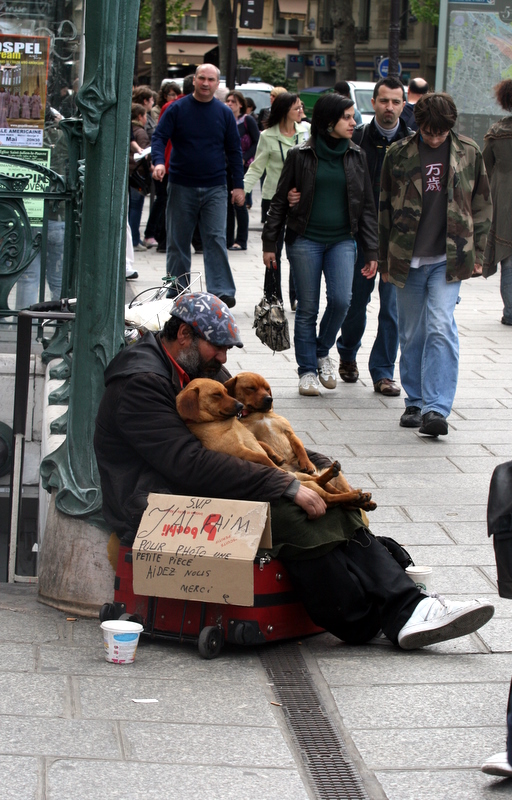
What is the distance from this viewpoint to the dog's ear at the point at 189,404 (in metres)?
4.18

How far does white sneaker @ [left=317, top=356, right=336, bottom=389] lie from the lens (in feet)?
26.8

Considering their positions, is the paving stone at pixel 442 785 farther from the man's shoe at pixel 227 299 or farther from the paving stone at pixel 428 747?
the man's shoe at pixel 227 299

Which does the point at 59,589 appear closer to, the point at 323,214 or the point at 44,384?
the point at 44,384

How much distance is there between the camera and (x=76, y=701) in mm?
3648

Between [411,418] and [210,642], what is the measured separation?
354cm

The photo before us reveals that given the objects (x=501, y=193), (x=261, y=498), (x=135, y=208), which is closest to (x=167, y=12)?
(x=135, y=208)

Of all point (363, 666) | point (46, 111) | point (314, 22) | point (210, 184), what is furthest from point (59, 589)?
point (314, 22)

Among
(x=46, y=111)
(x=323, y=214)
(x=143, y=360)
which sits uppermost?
(x=46, y=111)

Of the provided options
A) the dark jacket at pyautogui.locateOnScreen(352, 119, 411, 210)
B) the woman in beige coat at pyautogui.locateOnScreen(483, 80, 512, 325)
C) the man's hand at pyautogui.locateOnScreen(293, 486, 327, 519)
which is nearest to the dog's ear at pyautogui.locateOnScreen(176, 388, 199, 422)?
the man's hand at pyautogui.locateOnScreen(293, 486, 327, 519)

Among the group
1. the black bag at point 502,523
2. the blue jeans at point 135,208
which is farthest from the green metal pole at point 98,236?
the blue jeans at point 135,208

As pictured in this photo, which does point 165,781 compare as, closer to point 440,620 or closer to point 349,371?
point 440,620

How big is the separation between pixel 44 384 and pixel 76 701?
151 inches

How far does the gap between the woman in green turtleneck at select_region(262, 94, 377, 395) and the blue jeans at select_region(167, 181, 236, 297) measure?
192 cm

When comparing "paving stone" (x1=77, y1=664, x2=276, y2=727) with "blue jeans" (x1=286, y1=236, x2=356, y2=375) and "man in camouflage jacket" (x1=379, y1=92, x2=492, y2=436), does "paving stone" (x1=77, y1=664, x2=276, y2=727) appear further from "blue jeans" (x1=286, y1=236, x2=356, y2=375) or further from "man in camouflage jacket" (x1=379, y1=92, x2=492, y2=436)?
"blue jeans" (x1=286, y1=236, x2=356, y2=375)
